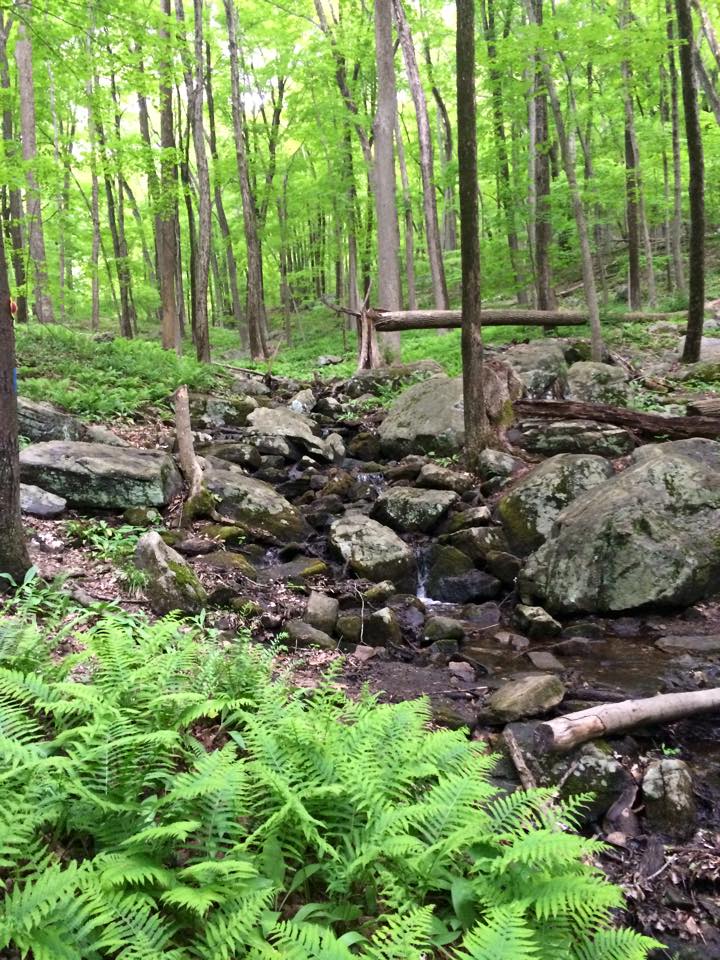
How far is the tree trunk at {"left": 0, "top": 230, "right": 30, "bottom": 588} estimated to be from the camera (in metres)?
5.14

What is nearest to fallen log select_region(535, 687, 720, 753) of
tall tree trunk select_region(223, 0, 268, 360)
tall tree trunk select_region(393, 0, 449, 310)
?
tall tree trunk select_region(393, 0, 449, 310)

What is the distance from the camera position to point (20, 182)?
37.9ft

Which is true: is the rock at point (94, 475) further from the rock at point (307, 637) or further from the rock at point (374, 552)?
the rock at point (307, 637)

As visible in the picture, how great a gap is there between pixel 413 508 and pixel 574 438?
11.0 ft

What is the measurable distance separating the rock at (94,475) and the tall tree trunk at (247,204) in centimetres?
1316

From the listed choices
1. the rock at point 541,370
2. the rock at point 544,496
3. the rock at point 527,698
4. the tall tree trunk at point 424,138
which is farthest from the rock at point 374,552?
the tall tree trunk at point 424,138

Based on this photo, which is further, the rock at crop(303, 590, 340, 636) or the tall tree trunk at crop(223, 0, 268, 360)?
the tall tree trunk at crop(223, 0, 268, 360)

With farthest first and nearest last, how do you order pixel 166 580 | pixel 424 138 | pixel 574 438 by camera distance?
pixel 424 138 → pixel 574 438 → pixel 166 580

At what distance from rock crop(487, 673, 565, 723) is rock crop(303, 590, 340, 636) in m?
2.22

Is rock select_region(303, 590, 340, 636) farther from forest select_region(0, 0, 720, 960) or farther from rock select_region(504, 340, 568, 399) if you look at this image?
rock select_region(504, 340, 568, 399)

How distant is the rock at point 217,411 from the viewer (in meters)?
Answer: 13.7

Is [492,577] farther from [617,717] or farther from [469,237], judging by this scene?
[469,237]

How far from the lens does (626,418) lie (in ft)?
35.0

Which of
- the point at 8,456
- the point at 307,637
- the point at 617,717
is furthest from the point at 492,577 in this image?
the point at 8,456
